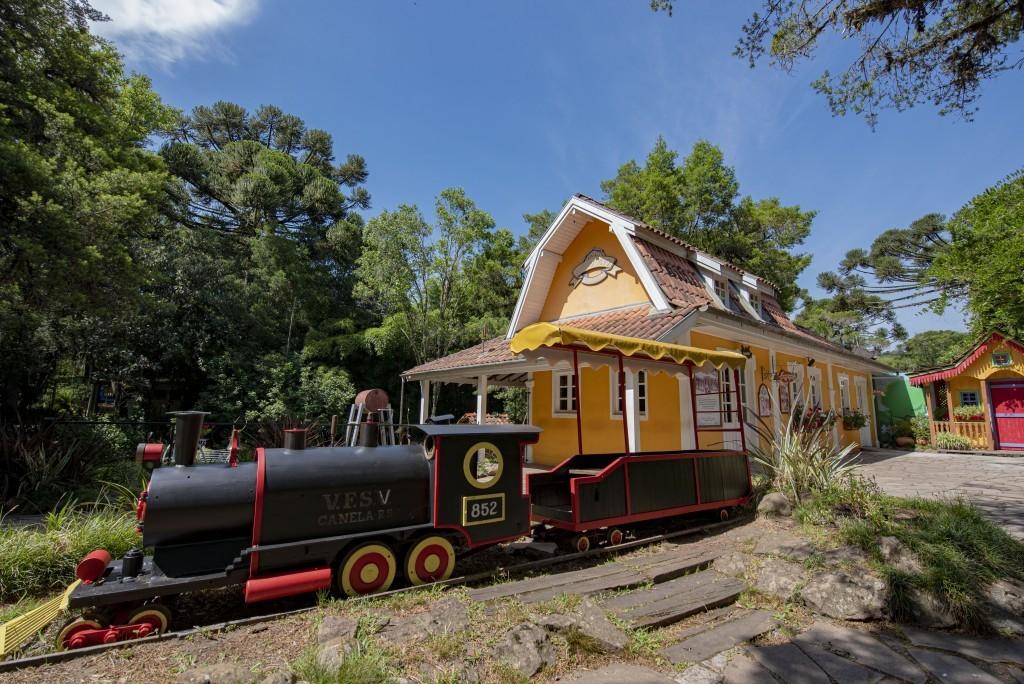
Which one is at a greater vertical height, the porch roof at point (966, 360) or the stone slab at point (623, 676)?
the porch roof at point (966, 360)

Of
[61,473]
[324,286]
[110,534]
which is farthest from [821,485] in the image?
[324,286]

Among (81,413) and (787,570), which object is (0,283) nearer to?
(81,413)

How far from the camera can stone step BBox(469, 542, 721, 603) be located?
4.34 m

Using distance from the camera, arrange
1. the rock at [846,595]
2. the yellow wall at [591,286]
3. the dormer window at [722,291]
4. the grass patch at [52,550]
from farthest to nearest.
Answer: the dormer window at [722,291] → the yellow wall at [591,286] → the grass patch at [52,550] → the rock at [846,595]

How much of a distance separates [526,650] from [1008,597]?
474 cm

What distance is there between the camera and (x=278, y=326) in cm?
2047

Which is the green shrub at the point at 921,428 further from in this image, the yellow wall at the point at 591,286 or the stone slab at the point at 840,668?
the stone slab at the point at 840,668

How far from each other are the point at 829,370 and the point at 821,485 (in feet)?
A: 31.3

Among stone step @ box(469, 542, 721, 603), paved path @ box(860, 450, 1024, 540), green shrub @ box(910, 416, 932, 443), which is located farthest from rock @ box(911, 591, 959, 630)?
green shrub @ box(910, 416, 932, 443)

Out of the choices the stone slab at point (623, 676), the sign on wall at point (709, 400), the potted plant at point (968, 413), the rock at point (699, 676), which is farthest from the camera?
the potted plant at point (968, 413)

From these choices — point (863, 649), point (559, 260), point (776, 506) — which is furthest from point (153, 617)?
point (559, 260)

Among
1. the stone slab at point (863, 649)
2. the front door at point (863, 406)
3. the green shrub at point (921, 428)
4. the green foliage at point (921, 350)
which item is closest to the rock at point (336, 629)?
the stone slab at point (863, 649)

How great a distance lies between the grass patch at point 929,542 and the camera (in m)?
4.26

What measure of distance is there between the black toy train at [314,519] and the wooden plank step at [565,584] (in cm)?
54
